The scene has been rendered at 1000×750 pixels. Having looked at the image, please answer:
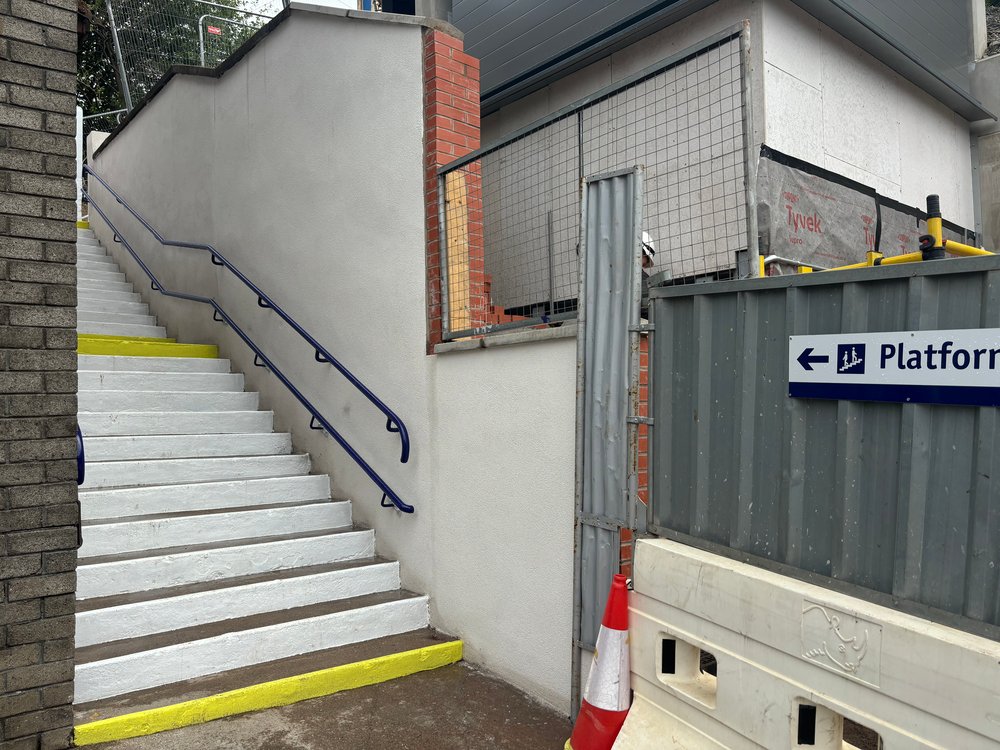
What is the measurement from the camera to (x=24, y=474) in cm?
312

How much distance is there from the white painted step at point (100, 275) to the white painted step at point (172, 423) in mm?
4119

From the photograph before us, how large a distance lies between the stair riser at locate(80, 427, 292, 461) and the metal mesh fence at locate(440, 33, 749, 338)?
209 cm

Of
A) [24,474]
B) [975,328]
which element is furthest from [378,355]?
[975,328]

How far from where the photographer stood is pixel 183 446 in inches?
216

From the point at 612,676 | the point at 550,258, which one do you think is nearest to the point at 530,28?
the point at 550,258

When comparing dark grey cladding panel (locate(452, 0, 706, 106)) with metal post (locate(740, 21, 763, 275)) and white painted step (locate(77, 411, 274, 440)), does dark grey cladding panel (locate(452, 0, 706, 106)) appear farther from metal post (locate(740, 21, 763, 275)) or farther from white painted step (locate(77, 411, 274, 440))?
white painted step (locate(77, 411, 274, 440))

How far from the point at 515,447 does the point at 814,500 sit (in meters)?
1.88

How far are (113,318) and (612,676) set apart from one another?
6.81 m

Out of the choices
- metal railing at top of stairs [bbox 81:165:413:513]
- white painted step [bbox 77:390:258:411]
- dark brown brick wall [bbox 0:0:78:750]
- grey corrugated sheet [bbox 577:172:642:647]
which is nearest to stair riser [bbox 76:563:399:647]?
metal railing at top of stairs [bbox 81:165:413:513]

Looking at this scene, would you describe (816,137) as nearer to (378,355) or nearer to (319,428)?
(378,355)

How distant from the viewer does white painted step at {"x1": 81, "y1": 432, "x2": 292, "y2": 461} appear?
5.21 meters

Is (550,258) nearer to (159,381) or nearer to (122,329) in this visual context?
(159,381)

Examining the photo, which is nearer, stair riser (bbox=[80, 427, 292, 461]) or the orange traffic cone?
A: the orange traffic cone

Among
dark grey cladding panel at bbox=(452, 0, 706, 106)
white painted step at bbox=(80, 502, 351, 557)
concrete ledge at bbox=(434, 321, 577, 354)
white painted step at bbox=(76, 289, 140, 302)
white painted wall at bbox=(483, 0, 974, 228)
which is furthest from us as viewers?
white painted step at bbox=(76, 289, 140, 302)
